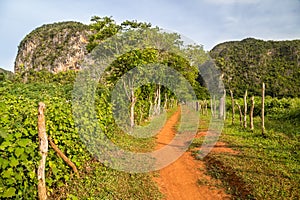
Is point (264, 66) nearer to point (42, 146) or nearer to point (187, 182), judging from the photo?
point (187, 182)

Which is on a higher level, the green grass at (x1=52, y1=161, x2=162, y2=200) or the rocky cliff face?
the rocky cliff face

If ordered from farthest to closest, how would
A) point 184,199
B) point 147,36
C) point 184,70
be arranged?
point 184,70, point 147,36, point 184,199

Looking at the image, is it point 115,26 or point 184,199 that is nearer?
point 184,199

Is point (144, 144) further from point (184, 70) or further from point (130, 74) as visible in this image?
point (184, 70)

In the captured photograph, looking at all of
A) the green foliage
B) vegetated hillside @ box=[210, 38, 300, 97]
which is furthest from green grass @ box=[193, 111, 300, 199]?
vegetated hillside @ box=[210, 38, 300, 97]

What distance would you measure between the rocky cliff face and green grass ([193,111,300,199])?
9134cm

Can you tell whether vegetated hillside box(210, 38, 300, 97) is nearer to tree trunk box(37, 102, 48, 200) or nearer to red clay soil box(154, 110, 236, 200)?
red clay soil box(154, 110, 236, 200)

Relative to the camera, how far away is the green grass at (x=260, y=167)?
6.86 m

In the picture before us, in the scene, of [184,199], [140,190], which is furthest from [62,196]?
[184,199]

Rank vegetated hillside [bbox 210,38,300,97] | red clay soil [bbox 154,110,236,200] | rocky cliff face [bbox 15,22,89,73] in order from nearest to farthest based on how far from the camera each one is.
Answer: red clay soil [bbox 154,110,236,200]
vegetated hillside [bbox 210,38,300,97]
rocky cliff face [bbox 15,22,89,73]

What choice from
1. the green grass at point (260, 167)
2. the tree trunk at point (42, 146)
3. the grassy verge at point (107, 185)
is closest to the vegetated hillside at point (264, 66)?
the green grass at point (260, 167)

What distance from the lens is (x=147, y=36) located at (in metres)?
14.6

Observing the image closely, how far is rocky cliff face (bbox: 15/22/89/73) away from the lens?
99.6 m

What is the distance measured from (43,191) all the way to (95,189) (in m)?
2.41
